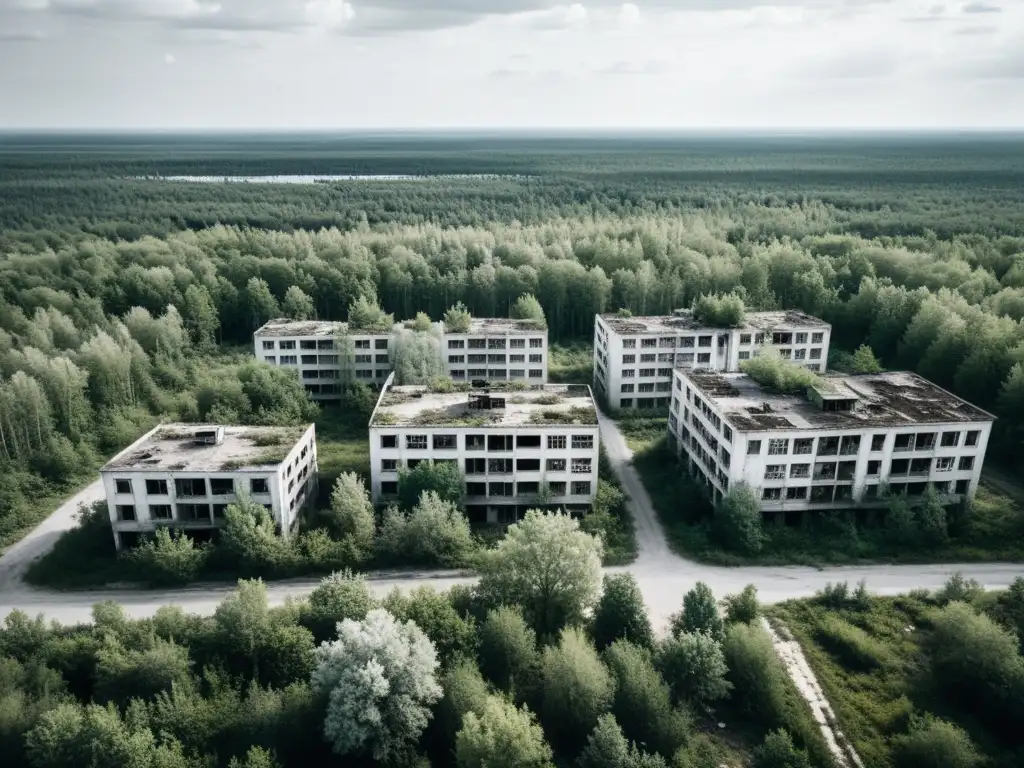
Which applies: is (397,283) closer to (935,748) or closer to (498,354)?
(498,354)

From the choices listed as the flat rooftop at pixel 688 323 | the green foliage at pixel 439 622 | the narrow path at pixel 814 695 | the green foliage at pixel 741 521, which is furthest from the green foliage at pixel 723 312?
the green foliage at pixel 439 622

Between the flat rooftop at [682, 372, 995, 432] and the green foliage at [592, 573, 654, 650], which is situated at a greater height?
the flat rooftop at [682, 372, 995, 432]

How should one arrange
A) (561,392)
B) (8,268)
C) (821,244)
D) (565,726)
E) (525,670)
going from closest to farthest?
(565,726) → (525,670) → (561,392) → (8,268) → (821,244)

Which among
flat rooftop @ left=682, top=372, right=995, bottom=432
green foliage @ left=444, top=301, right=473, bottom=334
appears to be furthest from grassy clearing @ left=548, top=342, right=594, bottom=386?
flat rooftop @ left=682, top=372, right=995, bottom=432

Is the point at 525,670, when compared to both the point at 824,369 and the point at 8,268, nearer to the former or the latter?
the point at 824,369

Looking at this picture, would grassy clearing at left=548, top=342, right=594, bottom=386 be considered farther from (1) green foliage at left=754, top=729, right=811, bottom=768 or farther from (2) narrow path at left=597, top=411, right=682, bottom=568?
(1) green foliage at left=754, top=729, right=811, bottom=768

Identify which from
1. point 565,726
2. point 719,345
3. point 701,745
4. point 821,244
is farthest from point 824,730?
point 821,244

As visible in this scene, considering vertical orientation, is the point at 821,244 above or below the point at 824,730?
above

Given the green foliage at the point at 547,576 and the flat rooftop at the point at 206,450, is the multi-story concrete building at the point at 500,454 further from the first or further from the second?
the green foliage at the point at 547,576
